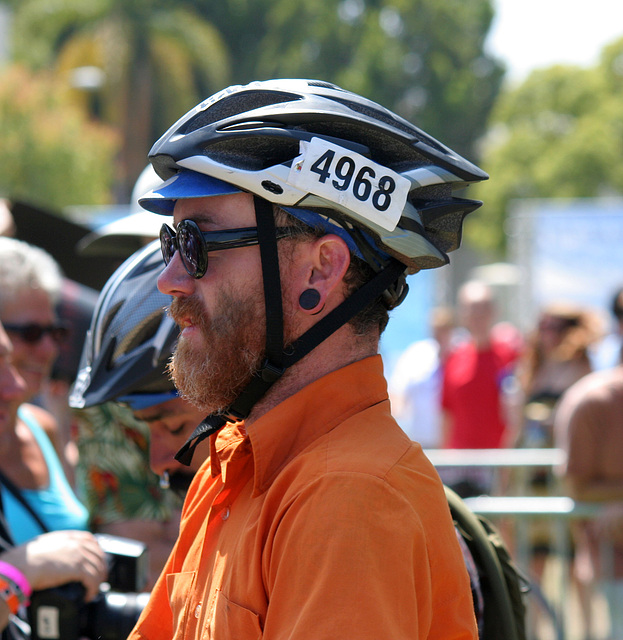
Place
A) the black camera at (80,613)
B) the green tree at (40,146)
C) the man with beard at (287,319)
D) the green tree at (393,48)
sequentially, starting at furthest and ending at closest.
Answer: the green tree at (393,48) < the green tree at (40,146) < the black camera at (80,613) < the man with beard at (287,319)

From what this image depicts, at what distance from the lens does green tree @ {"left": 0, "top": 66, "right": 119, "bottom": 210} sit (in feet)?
77.2

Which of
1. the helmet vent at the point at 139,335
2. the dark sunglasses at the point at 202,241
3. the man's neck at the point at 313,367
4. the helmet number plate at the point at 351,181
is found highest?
the helmet number plate at the point at 351,181

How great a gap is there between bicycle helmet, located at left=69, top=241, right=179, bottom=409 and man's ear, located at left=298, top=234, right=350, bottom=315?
2.72ft

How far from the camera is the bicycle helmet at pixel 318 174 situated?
1.68m

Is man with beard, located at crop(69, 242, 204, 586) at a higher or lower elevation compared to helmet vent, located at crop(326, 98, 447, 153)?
lower

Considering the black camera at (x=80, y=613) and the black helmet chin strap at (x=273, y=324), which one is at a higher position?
the black helmet chin strap at (x=273, y=324)

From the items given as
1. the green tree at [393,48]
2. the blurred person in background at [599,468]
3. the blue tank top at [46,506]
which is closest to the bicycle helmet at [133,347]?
the blue tank top at [46,506]

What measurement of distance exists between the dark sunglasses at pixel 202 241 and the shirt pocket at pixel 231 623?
60 centimetres

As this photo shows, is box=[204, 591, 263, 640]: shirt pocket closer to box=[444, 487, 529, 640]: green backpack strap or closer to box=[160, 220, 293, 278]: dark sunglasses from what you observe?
box=[160, 220, 293, 278]: dark sunglasses

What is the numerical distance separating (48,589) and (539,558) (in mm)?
4459

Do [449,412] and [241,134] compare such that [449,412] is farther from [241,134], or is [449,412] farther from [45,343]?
[241,134]

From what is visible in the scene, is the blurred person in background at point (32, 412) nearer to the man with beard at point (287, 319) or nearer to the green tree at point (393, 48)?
the man with beard at point (287, 319)

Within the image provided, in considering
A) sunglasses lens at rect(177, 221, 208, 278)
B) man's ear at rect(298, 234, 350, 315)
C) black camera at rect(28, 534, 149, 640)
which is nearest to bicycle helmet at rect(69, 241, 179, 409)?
black camera at rect(28, 534, 149, 640)

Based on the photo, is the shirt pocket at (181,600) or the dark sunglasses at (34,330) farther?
the dark sunglasses at (34,330)
